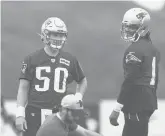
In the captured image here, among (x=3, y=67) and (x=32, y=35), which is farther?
(x=32, y=35)

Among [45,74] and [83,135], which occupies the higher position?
[45,74]

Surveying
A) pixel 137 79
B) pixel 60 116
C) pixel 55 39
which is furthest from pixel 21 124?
pixel 137 79

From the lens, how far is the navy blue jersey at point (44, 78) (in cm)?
889

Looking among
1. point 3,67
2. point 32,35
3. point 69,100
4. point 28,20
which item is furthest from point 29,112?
point 28,20

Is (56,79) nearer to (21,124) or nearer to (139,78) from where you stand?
(21,124)

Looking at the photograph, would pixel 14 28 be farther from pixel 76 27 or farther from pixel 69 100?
pixel 69 100

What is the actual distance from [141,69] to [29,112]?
1.50 metres

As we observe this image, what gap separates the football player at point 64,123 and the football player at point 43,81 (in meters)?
0.82

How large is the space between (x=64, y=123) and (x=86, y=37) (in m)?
24.8

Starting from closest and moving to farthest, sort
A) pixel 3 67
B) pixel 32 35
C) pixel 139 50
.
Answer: pixel 139 50 → pixel 3 67 → pixel 32 35

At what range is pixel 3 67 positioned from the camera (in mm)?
29609

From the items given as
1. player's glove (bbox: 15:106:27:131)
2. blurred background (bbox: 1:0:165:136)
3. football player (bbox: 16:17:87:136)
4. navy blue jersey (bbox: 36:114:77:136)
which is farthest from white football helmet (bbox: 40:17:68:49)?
blurred background (bbox: 1:0:165:136)

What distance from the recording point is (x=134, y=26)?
29.0 feet

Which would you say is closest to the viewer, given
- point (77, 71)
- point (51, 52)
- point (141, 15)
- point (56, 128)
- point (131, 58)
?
point (56, 128)
